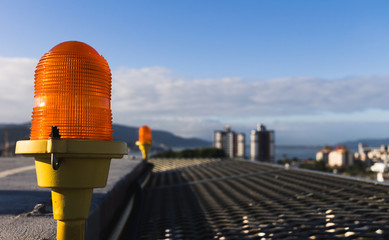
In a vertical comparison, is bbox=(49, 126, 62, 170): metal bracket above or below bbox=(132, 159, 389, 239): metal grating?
above

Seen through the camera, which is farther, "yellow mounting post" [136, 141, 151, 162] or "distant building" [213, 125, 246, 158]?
"distant building" [213, 125, 246, 158]

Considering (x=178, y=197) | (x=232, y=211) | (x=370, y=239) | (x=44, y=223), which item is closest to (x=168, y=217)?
(x=232, y=211)

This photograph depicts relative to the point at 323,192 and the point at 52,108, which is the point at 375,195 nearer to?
the point at 323,192

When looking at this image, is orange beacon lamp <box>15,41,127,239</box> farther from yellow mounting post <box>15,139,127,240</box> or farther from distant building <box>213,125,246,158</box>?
distant building <box>213,125,246,158</box>

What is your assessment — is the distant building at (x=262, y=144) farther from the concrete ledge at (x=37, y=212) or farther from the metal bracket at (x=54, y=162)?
the metal bracket at (x=54, y=162)

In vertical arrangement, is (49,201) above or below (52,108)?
below

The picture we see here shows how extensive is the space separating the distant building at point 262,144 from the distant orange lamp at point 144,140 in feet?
318

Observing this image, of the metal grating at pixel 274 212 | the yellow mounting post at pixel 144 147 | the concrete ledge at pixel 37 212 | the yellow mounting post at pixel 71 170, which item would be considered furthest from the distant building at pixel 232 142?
the yellow mounting post at pixel 71 170

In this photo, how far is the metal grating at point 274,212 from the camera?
269 cm

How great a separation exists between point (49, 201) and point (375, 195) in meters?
3.58

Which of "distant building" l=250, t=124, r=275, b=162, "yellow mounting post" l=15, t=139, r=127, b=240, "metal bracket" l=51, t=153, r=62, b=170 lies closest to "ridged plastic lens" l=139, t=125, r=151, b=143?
"yellow mounting post" l=15, t=139, r=127, b=240

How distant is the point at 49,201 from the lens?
2.60 meters

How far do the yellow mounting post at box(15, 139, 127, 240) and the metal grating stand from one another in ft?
4.74

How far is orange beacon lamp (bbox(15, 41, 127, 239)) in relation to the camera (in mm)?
1510
